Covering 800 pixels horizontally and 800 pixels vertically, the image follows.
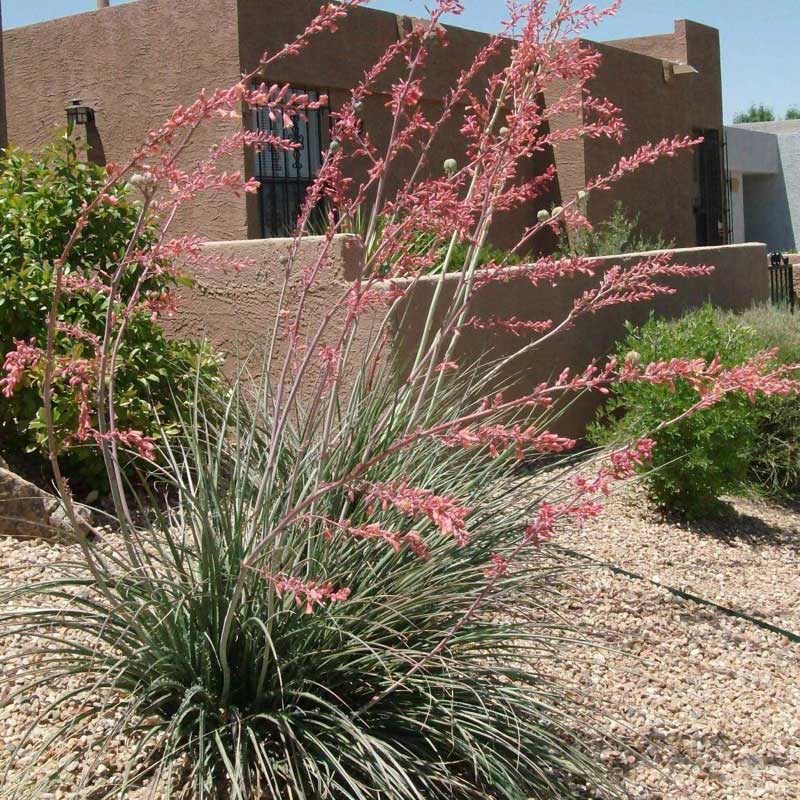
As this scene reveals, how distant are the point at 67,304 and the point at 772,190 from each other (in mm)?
28248

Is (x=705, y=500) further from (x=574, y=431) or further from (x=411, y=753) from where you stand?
(x=411, y=753)

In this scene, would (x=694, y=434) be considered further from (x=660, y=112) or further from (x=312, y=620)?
(x=660, y=112)

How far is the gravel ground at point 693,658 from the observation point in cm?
369

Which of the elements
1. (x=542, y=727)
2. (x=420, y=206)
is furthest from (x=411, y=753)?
(x=420, y=206)

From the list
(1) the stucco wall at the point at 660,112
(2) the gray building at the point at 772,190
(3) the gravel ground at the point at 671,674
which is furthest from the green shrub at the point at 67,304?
(2) the gray building at the point at 772,190

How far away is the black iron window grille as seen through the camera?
10.8 m

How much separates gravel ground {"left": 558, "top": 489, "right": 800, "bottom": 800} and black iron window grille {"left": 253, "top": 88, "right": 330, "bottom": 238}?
540 cm

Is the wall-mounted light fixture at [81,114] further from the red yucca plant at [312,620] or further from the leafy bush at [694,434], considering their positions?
the red yucca plant at [312,620]

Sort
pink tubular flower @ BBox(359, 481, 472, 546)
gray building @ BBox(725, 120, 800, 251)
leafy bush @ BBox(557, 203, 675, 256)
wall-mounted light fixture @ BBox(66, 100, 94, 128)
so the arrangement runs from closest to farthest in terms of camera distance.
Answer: pink tubular flower @ BBox(359, 481, 472, 546) < wall-mounted light fixture @ BBox(66, 100, 94, 128) < leafy bush @ BBox(557, 203, 675, 256) < gray building @ BBox(725, 120, 800, 251)

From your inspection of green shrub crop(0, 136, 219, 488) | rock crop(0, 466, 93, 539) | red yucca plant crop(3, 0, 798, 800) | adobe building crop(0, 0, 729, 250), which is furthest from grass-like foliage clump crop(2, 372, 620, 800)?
adobe building crop(0, 0, 729, 250)

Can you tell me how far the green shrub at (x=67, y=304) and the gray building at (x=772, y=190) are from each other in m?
25.3

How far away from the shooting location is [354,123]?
11.8 feet

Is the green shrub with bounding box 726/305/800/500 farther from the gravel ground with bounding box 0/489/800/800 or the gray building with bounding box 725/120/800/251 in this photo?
the gray building with bounding box 725/120/800/251

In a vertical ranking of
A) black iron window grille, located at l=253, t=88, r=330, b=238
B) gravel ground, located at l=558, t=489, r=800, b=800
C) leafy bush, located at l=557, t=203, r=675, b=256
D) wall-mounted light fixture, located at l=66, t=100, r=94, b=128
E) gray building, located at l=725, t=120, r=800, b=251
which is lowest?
gravel ground, located at l=558, t=489, r=800, b=800
